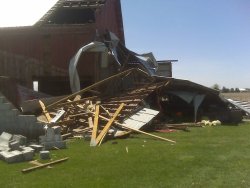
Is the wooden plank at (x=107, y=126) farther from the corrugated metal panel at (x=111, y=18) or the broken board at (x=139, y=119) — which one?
the corrugated metal panel at (x=111, y=18)

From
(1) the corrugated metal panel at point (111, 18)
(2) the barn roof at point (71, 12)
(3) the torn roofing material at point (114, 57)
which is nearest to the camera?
(3) the torn roofing material at point (114, 57)

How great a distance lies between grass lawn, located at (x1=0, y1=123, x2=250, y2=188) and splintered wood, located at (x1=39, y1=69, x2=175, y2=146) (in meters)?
1.28

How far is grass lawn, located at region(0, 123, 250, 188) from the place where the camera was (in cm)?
773

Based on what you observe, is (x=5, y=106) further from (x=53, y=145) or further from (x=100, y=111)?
(x=100, y=111)

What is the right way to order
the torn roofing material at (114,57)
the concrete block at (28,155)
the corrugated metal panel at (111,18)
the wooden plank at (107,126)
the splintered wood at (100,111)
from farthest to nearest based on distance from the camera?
1. the corrugated metal panel at (111,18)
2. the torn roofing material at (114,57)
3. the splintered wood at (100,111)
4. the wooden plank at (107,126)
5. the concrete block at (28,155)

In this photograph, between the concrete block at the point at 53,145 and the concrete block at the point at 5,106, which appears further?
the concrete block at the point at 5,106

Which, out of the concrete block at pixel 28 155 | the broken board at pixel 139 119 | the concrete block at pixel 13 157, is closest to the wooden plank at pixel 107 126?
the broken board at pixel 139 119

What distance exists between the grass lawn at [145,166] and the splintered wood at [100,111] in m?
1.28

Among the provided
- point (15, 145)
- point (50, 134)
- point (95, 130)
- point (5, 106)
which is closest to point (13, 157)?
point (15, 145)

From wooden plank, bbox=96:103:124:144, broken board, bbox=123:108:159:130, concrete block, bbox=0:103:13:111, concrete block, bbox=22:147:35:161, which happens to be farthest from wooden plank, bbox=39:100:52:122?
concrete block, bbox=22:147:35:161

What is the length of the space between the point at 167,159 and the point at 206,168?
48.1 inches

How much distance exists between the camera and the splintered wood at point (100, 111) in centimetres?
1420

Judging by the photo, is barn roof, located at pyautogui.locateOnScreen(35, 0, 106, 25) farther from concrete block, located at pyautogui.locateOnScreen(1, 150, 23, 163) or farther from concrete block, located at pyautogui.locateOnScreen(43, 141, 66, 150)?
concrete block, located at pyautogui.locateOnScreen(1, 150, 23, 163)

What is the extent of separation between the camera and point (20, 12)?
23.7m
